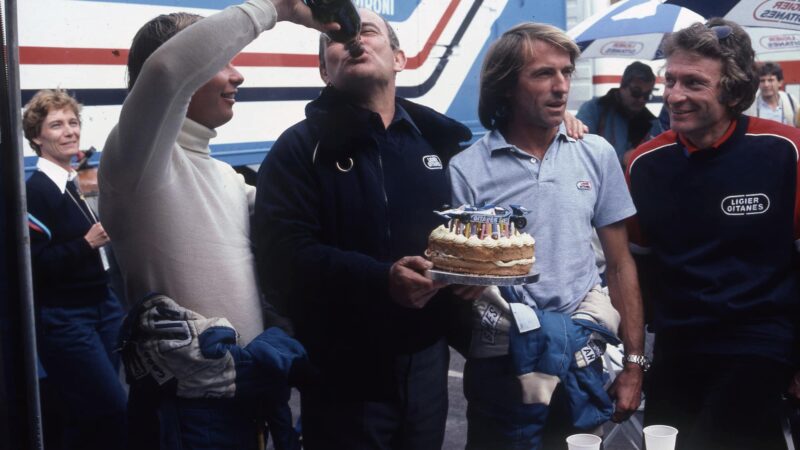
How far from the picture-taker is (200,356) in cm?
214

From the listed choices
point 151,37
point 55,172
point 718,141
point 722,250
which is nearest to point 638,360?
point 722,250

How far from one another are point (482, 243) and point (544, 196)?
39cm

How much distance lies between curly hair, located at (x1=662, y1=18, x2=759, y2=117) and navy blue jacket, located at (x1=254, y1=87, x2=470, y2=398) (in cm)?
100

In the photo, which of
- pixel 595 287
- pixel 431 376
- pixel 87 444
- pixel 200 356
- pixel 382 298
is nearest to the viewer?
pixel 200 356

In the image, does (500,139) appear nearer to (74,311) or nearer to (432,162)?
(432,162)

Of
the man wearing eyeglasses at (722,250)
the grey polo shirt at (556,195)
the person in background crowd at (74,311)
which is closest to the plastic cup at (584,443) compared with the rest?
the grey polo shirt at (556,195)

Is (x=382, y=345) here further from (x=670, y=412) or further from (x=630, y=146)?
(x=630, y=146)

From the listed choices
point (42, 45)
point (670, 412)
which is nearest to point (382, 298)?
point (670, 412)

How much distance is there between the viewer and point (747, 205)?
2787mm

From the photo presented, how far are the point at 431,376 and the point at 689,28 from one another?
1.41m

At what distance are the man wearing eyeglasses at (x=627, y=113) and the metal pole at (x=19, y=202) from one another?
5.88 metres

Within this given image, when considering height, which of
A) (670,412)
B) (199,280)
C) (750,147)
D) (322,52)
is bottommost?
(670,412)

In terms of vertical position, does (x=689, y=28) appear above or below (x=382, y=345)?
above

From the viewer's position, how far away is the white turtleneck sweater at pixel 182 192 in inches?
76.2
